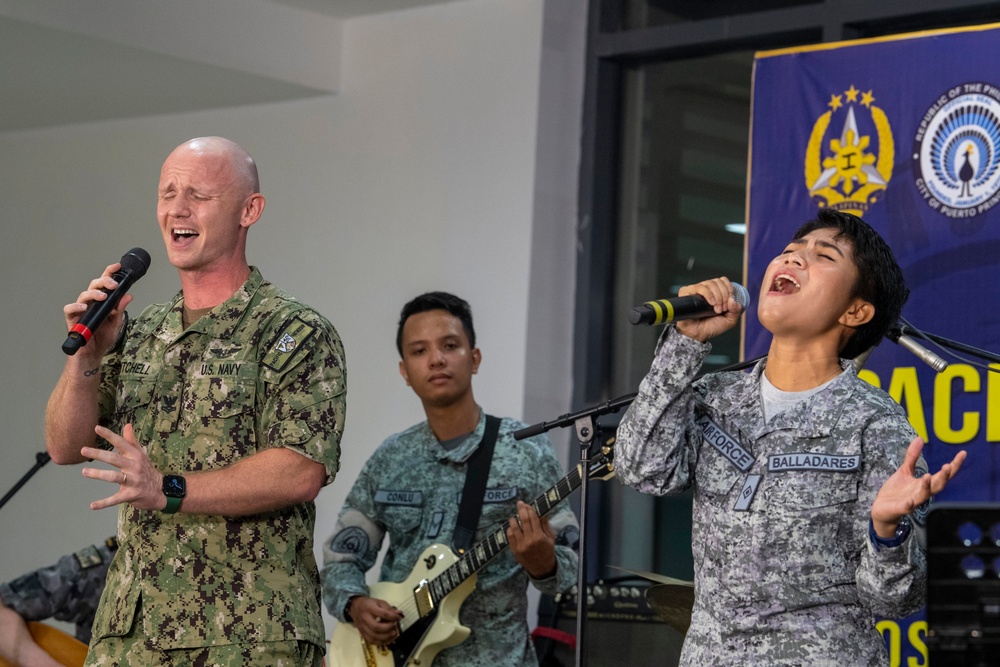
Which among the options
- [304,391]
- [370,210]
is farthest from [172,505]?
[370,210]

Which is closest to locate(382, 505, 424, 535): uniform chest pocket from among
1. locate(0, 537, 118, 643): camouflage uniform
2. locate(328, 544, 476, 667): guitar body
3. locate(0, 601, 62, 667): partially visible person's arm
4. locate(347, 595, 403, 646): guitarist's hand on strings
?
locate(328, 544, 476, 667): guitar body

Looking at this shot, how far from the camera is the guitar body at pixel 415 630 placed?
3.82 meters

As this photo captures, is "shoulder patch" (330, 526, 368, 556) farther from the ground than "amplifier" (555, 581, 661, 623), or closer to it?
farther from the ground

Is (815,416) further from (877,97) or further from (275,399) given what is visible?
(877,97)

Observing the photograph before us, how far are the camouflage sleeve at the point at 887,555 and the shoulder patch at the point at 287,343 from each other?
1024 millimetres

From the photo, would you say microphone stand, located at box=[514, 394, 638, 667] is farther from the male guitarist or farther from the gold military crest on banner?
the gold military crest on banner

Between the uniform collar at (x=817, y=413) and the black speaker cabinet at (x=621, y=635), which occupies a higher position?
the uniform collar at (x=817, y=413)

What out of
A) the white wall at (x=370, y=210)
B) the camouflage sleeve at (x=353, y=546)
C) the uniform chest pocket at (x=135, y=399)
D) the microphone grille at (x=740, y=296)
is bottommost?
the camouflage sleeve at (x=353, y=546)

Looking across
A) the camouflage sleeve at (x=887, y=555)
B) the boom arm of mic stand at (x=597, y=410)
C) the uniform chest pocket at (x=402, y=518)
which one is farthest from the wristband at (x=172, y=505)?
the uniform chest pocket at (x=402, y=518)

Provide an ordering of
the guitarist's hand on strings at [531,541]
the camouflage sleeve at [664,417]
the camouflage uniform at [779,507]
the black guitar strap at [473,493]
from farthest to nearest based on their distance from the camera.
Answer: the black guitar strap at [473,493] → the guitarist's hand on strings at [531,541] → the camouflage sleeve at [664,417] → the camouflage uniform at [779,507]

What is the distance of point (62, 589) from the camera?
167 inches

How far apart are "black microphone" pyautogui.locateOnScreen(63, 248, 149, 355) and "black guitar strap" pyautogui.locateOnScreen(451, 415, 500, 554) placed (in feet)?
4.90

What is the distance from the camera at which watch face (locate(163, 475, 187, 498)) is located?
2410 mm

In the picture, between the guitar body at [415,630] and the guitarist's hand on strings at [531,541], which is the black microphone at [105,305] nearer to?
the guitarist's hand on strings at [531,541]
